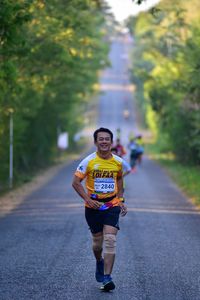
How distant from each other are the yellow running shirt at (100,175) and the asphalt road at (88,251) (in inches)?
47.3

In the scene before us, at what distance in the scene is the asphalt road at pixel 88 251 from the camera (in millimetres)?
9094

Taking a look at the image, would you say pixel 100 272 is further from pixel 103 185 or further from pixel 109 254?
pixel 103 185

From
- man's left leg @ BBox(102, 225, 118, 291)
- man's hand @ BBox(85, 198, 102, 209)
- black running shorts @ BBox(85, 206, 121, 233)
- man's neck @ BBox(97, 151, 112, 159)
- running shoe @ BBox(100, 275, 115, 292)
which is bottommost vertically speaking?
running shoe @ BBox(100, 275, 115, 292)

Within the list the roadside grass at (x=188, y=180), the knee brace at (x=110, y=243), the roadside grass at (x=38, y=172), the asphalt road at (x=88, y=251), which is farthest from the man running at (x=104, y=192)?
the roadside grass at (x=38, y=172)

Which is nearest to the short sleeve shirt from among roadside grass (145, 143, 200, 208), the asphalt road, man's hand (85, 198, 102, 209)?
man's hand (85, 198, 102, 209)

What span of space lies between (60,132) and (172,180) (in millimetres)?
16871

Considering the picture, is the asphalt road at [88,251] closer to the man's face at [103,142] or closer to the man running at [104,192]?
the man running at [104,192]

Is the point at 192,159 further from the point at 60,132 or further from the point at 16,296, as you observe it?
the point at 16,296

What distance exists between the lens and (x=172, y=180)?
30719 millimetres

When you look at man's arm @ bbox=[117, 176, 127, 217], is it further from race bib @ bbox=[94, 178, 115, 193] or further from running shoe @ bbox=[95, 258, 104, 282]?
running shoe @ bbox=[95, 258, 104, 282]

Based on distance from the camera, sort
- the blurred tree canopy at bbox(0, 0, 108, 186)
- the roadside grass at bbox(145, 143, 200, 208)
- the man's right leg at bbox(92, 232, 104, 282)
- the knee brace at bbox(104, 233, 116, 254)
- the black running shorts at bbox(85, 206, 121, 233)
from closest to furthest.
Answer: the knee brace at bbox(104, 233, 116, 254) → the black running shorts at bbox(85, 206, 121, 233) → the man's right leg at bbox(92, 232, 104, 282) → the blurred tree canopy at bbox(0, 0, 108, 186) → the roadside grass at bbox(145, 143, 200, 208)

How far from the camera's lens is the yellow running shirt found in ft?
29.6

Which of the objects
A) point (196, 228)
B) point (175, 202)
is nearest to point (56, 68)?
point (175, 202)

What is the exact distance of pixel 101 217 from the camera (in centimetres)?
905
